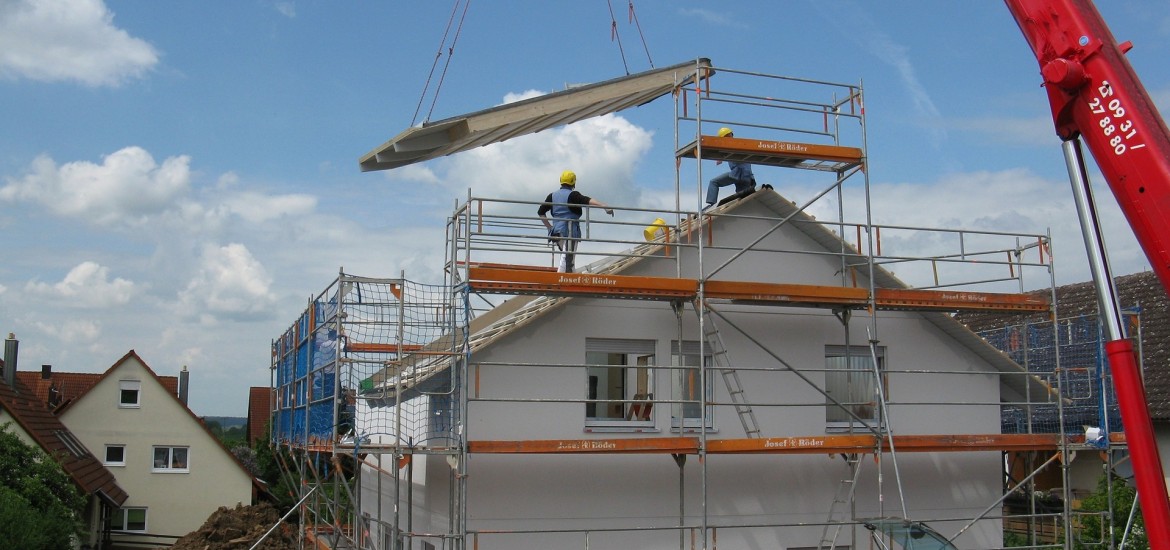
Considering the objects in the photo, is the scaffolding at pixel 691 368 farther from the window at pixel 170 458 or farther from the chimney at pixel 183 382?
the chimney at pixel 183 382

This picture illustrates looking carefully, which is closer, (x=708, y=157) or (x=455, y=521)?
(x=455, y=521)

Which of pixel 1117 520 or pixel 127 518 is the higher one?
pixel 1117 520

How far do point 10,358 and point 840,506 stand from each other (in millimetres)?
31553

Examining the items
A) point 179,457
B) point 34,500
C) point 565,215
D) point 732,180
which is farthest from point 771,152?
point 179,457

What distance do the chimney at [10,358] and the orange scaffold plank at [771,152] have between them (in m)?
27.2

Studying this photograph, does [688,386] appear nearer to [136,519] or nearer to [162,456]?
[162,456]

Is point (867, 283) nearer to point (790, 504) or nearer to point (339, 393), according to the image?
point (790, 504)

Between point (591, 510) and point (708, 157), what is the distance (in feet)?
16.1

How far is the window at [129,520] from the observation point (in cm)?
3770

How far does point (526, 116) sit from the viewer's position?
15102 millimetres

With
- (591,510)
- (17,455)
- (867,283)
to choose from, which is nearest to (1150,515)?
(591,510)

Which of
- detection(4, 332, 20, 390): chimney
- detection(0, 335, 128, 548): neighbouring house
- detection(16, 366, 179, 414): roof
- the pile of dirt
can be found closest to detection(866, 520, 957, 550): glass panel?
the pile of dirt

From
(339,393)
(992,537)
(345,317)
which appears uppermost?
(345,317)

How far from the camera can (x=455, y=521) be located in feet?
44.3
